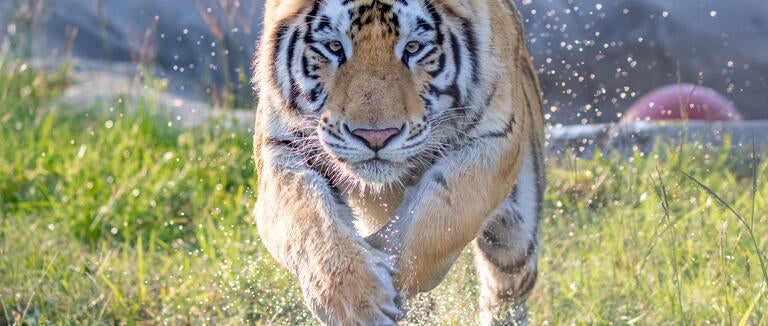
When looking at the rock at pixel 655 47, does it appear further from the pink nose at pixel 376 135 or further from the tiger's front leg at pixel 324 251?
the pink nose at pixel 376 135

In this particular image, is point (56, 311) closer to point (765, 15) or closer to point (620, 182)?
point (620, 182)

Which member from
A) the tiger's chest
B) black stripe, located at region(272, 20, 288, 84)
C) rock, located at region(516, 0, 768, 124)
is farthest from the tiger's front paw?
rock, located at region(516, 0, 768, 124)

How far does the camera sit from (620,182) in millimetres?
4332

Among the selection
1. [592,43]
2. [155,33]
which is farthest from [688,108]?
[155,33]

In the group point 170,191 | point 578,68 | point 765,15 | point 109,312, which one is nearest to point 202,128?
point 170,191

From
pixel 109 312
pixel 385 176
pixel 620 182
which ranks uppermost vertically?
pixel 385 176

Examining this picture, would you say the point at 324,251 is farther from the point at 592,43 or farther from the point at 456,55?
the point at 592,43

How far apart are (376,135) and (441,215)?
0.28m

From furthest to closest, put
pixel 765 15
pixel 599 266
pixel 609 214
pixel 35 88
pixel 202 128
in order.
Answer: pixel 765 15 → pixel 35 88 → pixel 202 128 → pixel 609 214 → pixel 599 266

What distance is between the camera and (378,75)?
238 centimetres

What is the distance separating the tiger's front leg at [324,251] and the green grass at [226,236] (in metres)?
0.68

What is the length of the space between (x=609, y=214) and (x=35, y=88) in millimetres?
3438

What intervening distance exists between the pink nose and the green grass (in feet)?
2.09

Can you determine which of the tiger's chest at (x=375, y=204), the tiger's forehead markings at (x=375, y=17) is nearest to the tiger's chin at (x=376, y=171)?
the tiger's chest at (x=375, y=204)
